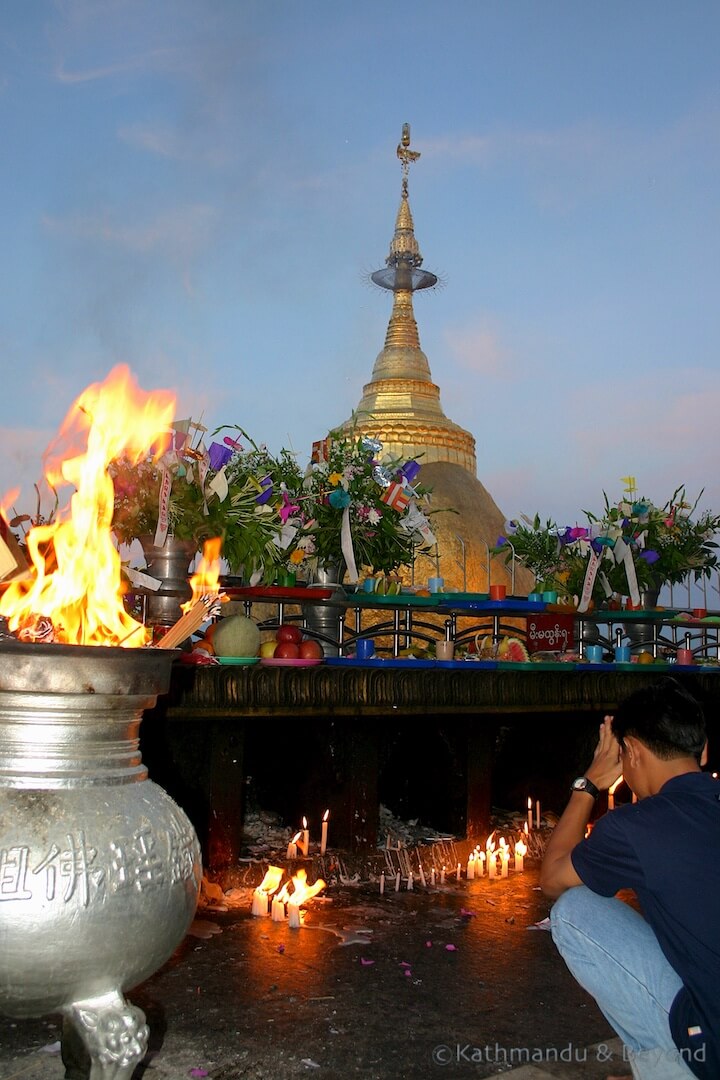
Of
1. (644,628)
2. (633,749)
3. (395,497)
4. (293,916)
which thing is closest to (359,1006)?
(293,916)

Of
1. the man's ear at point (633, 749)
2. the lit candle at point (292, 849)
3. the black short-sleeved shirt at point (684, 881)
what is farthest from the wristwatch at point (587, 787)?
the lit candle at point (292, 849)

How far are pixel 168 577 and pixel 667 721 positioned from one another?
8.18ft

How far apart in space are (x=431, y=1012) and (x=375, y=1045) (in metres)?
0.30

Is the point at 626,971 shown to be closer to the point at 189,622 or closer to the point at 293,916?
the point at 189,622

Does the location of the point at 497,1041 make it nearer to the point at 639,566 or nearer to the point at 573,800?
the point at 573,800

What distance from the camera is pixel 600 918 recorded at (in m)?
2.04

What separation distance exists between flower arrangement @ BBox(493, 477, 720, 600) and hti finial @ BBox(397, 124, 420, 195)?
11.9 m

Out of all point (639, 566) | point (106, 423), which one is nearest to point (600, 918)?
point (106, 423)

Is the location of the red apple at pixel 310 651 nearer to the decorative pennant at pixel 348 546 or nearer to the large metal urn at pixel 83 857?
the decorative pennant at pixel 348 546

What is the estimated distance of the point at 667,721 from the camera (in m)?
1.98

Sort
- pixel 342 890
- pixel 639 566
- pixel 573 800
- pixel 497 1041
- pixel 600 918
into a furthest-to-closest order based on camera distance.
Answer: pixel 639 566 → pixel 342 890 → pixel 497 1041 → pixel 573 800 → pixel 600 918

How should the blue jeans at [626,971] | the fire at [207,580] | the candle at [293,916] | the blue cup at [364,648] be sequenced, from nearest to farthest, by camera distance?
the blue jeans at [626,971]
the fire at [207,580]
the candle at [293,916]
the blue cup at [364,648]

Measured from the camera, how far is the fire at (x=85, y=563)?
6.80 feet

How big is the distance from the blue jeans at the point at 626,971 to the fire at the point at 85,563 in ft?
3.79
